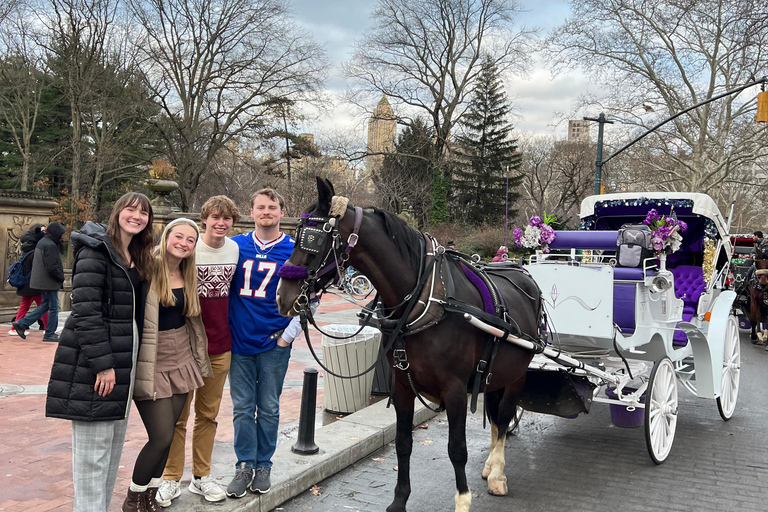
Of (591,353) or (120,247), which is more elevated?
(120,247)

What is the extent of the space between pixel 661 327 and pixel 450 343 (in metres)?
3.08

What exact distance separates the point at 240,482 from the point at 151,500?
633mm

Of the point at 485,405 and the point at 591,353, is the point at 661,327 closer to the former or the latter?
the point at 591,353

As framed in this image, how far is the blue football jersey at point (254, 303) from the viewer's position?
386 centimetres

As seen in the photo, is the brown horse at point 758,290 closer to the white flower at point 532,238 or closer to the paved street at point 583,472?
the paved street at point 583,472

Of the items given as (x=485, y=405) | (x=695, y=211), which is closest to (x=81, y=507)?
(x=485, y=405)

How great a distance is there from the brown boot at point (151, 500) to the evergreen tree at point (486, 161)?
3851 centimetres

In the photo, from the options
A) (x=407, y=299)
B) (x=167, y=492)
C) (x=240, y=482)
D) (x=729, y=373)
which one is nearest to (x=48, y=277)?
(x=167, y=492)

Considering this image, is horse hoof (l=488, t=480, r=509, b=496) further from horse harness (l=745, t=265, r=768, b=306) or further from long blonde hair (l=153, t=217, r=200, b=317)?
horse harness (l=745, t=265, r=768, b=306)

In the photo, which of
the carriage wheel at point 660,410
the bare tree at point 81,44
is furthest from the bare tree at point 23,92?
the carriage wheel at point 660,410

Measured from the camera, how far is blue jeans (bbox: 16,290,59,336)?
9484 mm

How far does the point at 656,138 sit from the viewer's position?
113ft

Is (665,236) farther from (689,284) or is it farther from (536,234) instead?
(689,284)

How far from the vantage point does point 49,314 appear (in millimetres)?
9555
